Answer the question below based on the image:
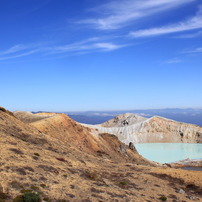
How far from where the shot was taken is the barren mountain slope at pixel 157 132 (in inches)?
5497

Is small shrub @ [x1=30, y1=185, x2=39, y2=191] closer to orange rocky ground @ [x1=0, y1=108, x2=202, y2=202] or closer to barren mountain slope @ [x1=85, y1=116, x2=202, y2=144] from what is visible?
orange rocky ground @ [x1=0, y1=108, x2=202, y2=202]

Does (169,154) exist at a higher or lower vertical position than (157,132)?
lower

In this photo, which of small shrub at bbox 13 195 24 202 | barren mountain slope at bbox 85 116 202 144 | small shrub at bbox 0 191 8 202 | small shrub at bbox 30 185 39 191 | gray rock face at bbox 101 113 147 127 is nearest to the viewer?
small shrub at bbox 0 191 8 202

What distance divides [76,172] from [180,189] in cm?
1331

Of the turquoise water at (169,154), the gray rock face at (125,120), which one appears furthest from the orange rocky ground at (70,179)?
the gray rock face at (125,120)

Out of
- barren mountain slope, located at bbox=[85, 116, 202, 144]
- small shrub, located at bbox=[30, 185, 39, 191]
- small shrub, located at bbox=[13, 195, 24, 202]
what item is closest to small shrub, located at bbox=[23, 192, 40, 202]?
small shrub, located at bbox=[13, 195, 24, 202]

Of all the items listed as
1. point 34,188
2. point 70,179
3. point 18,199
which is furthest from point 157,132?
point 18,199

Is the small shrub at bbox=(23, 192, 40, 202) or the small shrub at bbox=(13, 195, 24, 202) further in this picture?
the small shrub at bbox=(23, 192, 40, 202)

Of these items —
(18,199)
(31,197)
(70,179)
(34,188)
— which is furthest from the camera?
(70,179)

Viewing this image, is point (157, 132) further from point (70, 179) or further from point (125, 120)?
point (70, 179)

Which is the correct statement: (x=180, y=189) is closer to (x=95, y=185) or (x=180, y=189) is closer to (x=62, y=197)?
(x=95, y=185)

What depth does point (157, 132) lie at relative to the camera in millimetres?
145750

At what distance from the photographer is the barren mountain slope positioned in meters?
140

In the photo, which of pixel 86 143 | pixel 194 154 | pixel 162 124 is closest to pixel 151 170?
pixel 86 143
